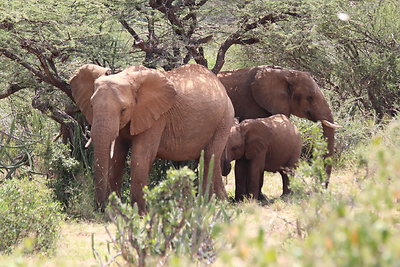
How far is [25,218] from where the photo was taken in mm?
7484

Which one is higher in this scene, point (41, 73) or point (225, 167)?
point (41, 73)

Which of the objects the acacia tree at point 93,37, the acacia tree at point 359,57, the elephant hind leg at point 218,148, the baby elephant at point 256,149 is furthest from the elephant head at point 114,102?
the acacia tree at point 359,57

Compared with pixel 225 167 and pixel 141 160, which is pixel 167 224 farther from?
pixel 225 167

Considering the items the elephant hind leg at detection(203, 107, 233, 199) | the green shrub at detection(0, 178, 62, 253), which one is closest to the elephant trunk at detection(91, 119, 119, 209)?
the green shrub at detection(0, 178, 62, 253)

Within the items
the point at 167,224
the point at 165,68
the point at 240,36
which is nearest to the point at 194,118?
the point at 165,68

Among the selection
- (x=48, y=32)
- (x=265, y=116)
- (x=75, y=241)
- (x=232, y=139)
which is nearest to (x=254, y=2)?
(x=265, y=116)

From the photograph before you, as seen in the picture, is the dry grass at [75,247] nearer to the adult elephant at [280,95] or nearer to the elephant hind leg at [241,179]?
the elephant hind leg at [241,179]

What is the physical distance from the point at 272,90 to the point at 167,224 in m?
6.40

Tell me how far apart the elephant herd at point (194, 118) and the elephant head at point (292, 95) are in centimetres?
2

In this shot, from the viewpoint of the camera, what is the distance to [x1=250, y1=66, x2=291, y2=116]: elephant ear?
11.8 m

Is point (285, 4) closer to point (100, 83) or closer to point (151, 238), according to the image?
point (100, 83)

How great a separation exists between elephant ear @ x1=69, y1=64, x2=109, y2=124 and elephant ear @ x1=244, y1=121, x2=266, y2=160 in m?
2.44

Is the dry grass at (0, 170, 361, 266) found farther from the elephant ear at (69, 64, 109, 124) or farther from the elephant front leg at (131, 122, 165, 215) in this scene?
the elephant ear at (69, 64, 109, 124)

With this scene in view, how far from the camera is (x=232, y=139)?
35.2 feet
